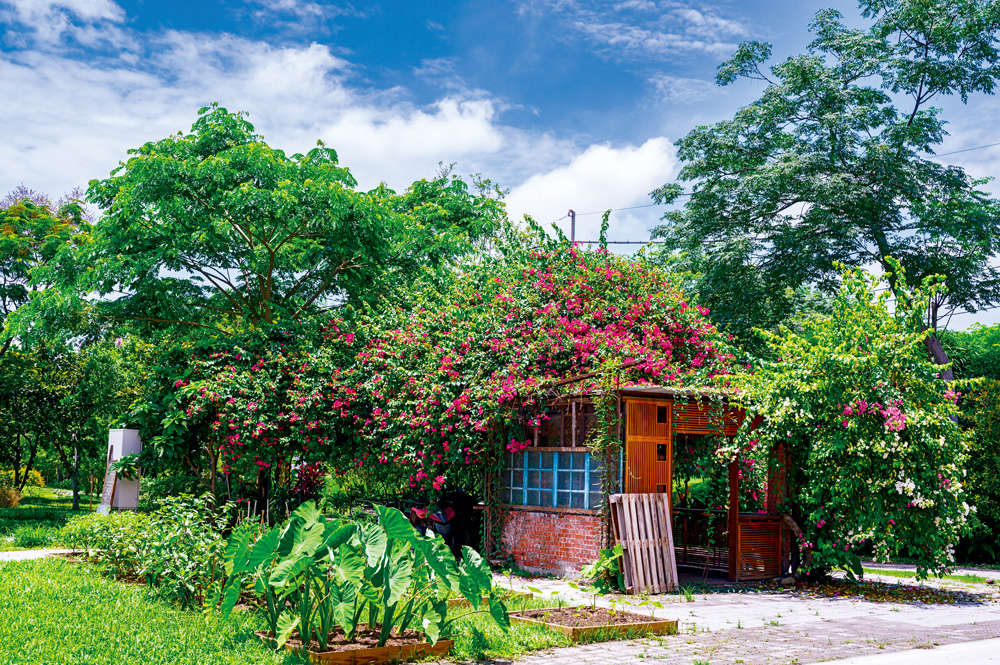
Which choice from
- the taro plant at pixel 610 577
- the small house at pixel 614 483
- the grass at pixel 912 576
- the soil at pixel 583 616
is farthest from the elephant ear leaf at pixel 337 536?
the grass at pixel 912 576

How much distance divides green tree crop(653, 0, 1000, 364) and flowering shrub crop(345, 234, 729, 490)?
6.75 meters

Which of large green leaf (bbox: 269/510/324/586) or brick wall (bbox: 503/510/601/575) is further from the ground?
large green leaf (bbox: 269/510/324/586)

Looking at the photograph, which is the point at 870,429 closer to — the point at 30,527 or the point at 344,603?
the point at 344,603

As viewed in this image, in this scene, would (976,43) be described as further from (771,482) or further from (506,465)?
(506,465)

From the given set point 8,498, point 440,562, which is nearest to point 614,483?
point 440,562

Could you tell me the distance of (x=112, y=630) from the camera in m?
6.95

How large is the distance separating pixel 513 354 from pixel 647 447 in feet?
8.85

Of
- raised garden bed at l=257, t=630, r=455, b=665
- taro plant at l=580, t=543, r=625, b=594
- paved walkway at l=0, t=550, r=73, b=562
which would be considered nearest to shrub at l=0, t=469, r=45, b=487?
paved walkway at l=0, t=550, r=73, b=562

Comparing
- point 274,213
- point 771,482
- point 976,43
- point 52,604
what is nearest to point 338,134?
point 274,213

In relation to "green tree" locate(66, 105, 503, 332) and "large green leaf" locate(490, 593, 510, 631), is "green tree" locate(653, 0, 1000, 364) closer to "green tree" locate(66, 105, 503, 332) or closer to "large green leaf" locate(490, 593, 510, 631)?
"green tree" locate(66, 105, 503, 332)

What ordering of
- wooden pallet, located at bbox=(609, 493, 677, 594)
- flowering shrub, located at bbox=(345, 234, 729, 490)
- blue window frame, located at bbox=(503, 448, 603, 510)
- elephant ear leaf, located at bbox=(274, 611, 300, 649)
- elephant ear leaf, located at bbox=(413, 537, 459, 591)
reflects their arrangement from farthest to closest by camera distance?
1. flowering shrub, located at bbox=(345, 234, 729, 490)
2. blue window frame, located at bbox=(503, 448, 603, 510)
3. wooden pallet, located at bbox=(609, 493, 677, 594)
4. elephant ear leaf, located at bbox=(413, 537, 459, 591)
5. elephant ear leaf, located at bbox=(274, 611, 300, 649)

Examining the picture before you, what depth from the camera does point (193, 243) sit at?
18.4 m

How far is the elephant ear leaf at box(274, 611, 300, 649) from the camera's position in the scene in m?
6.18

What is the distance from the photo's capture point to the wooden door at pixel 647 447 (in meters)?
11.7
